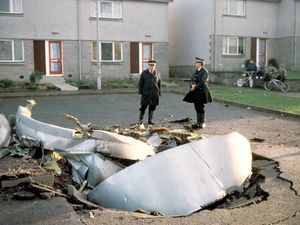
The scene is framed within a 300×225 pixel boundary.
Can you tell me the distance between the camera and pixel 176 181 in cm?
525

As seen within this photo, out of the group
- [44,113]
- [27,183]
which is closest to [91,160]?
[27,183]

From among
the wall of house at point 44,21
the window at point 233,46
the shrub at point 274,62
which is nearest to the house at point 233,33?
the window at point 233,46

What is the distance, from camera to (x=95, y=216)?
14.7ft

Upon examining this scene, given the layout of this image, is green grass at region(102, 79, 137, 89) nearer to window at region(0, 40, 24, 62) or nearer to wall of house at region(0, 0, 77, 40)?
wall of house at region(0, 0, 77, 40)

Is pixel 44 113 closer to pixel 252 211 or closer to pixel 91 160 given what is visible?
pixel 91 160

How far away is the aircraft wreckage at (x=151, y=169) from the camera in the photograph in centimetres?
507

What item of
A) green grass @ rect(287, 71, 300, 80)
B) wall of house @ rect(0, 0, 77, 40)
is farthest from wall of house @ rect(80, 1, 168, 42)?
green grass @ rect(287, 71, 300, 80)

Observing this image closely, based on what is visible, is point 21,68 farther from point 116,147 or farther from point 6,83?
point 116,147

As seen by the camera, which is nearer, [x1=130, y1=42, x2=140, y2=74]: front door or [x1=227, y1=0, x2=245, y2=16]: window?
[x1=130, y1=42, x2=140, y2=74]: front door

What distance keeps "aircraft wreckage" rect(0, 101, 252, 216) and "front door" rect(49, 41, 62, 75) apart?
17356mm

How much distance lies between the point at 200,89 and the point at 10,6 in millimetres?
16234

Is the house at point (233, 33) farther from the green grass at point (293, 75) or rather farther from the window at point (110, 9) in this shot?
the window at point (110, 9)

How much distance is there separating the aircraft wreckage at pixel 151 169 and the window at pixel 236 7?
23339 mm

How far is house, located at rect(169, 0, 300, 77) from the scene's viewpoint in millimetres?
27500
